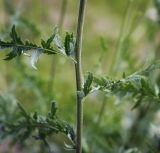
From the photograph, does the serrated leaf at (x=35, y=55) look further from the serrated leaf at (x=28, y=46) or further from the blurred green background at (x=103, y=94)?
the blurred green background at (x=103, y=94)

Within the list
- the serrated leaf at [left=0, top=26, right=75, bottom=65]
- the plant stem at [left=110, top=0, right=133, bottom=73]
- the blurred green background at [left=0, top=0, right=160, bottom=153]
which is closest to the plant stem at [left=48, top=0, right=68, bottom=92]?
the blurred green background at [left=0, top=0, right=160, bottom=153]

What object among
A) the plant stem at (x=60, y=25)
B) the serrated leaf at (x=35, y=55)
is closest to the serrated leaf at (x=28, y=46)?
the serrated leaf at (x=35, y=55)

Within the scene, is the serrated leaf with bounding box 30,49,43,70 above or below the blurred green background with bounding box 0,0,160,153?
above

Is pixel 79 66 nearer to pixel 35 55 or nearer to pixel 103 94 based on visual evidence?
pixel 35 55

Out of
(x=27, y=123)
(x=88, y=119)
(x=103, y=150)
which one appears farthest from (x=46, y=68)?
(x=27, y=123)

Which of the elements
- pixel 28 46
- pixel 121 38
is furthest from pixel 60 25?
pixel 28 46

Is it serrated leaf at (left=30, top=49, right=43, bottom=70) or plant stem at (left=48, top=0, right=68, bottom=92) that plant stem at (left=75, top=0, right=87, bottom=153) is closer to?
serrated leaf at (left=30, top=49, right=43, bottom=70)

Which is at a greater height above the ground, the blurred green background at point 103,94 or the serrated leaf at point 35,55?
the serrated leaf at point 35,55

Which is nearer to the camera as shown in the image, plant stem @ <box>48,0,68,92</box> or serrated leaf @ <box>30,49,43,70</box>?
serrated leaf @ <box>30,49,43,70</box>

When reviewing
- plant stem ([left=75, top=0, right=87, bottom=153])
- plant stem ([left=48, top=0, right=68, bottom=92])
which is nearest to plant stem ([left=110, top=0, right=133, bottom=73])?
plant stem ([left=48, top=0, right=68, bottom=92])

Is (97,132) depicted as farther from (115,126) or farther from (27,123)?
(27,123)

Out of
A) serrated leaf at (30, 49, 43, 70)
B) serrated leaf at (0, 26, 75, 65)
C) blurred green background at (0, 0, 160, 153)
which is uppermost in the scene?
serrated leaf at (0, 26, 75, 65)
